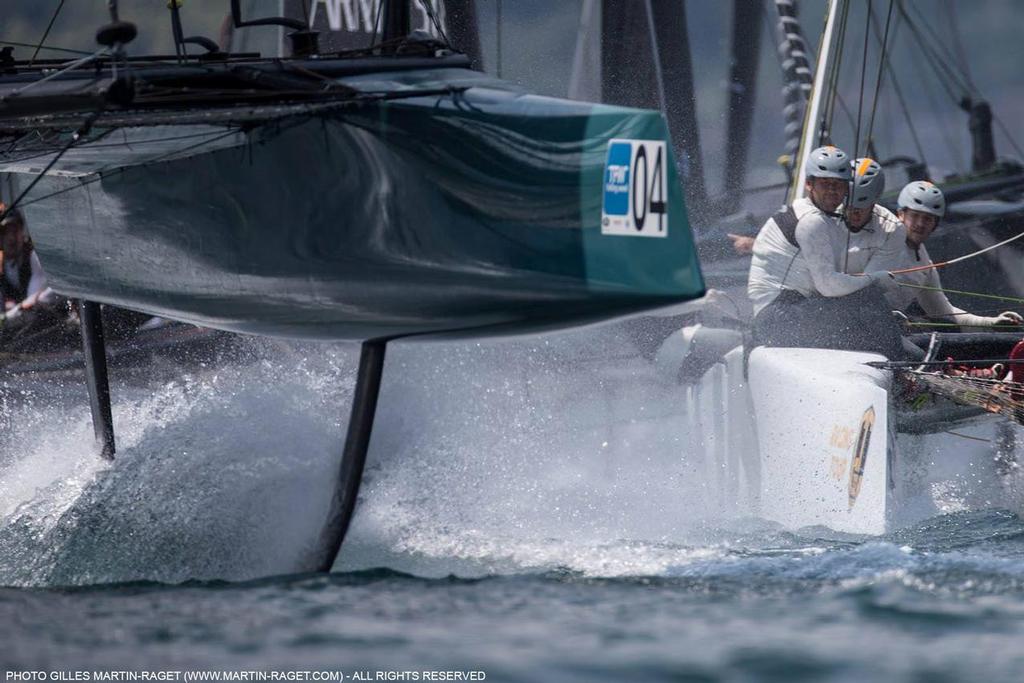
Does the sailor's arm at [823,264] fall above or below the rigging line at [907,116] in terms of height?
above

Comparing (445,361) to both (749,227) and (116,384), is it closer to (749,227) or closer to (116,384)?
(749,227)

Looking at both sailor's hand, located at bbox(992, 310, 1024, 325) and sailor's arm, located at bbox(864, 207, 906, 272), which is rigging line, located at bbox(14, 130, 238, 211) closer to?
sailor's arm, located at bbox(864, 207, 906, 272)

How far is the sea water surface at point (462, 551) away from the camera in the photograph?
224 cm

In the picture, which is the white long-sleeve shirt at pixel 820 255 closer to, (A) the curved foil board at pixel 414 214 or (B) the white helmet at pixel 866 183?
(B) the white helmet at pixel 866 183

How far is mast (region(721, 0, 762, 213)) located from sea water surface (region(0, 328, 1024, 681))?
6.57 ft

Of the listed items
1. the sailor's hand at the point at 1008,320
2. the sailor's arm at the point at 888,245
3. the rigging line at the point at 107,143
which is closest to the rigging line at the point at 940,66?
the sailor's hand at the point at 1008,320

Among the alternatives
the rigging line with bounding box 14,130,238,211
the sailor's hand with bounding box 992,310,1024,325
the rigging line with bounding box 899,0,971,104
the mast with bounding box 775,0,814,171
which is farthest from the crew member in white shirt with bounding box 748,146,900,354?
the rigging line with bounding box 899,0,971,104

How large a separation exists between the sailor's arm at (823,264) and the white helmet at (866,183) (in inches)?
4.9

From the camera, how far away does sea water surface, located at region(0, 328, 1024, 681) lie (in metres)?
2.24

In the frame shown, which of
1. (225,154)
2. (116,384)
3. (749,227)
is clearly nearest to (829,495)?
(225,154)

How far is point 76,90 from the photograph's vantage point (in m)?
3.20

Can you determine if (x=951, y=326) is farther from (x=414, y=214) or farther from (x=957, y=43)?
(x=957, y=43)

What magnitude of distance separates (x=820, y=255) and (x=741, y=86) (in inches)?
142

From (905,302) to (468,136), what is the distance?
7.23ft
